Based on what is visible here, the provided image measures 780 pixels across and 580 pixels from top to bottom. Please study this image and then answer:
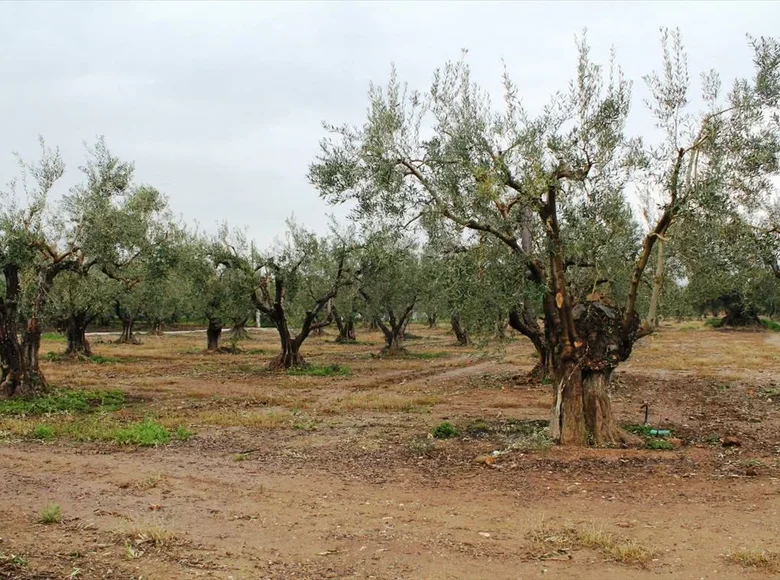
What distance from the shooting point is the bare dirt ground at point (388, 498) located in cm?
660

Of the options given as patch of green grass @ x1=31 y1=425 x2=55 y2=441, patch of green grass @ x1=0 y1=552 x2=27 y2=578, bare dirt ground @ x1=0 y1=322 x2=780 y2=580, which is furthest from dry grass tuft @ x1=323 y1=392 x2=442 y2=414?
patch of green grass @ x1=0 y1=552 x2=27 y2=578

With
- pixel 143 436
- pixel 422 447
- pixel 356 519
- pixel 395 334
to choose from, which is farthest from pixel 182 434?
pixel 395 334

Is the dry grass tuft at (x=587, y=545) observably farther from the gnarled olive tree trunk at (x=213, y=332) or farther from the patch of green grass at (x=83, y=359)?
the gnarled olive tree trunk at (x=213, y=332)

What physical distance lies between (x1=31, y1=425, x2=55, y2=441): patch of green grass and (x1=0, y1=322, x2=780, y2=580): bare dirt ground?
251 millimetres

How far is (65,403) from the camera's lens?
59.7 feet

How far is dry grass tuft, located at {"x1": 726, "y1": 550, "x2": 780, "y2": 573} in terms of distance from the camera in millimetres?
6336

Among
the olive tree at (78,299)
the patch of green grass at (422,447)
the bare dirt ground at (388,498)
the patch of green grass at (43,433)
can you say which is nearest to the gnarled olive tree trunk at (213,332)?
the olive tree at (78,299)

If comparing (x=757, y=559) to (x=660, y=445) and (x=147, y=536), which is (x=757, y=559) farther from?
(x=147, y=536)

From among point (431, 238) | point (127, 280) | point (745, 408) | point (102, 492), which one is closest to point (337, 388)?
point (127, 280)

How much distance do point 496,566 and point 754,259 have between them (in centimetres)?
1191

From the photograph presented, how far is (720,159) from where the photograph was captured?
1177 cm

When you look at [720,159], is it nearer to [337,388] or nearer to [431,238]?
[431,238]

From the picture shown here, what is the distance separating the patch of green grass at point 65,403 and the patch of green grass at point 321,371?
9.94 meters

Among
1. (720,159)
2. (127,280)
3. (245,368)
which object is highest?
(720,159)
